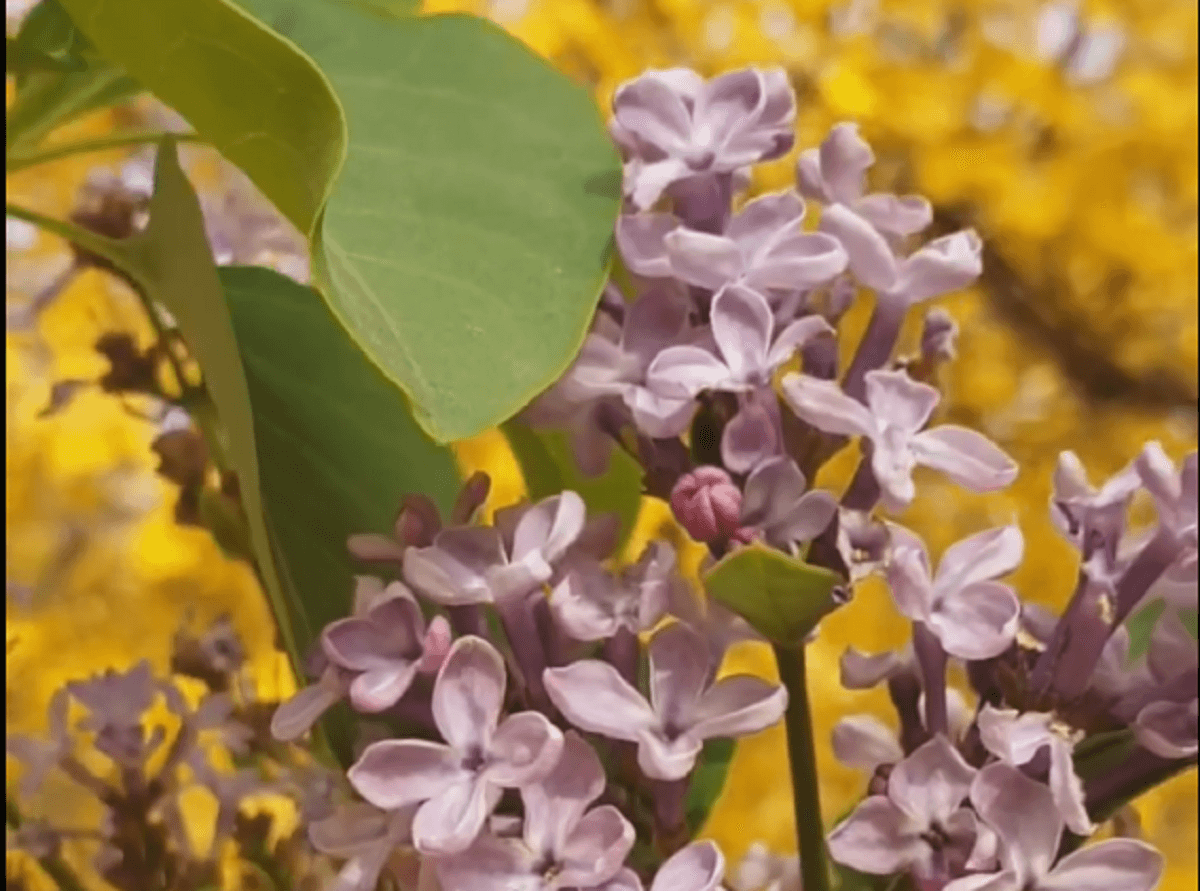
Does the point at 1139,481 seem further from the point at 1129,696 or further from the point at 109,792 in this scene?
the point at 109,792

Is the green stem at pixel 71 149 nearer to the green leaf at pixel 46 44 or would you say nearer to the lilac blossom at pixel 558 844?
the green leaf at pixel 46 44

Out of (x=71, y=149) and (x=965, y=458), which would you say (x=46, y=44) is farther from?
(x=965, y=458)

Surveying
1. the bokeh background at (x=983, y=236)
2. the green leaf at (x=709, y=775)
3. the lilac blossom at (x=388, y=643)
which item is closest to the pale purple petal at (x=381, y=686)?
the lilac blossom at (x=388, y=643)

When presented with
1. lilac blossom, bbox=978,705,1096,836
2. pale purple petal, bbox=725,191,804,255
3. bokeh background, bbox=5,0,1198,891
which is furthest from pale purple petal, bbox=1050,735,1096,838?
bokeh background, bbox=5,0,1198,891

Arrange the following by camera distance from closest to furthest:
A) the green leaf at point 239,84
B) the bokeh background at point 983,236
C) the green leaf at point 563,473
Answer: the green leaf at point 239,84
the green leaf at point 563,473
the bokeh background at point 983,236

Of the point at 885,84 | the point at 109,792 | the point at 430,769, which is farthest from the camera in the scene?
the point at 885,84

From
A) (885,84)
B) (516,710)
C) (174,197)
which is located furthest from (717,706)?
(885,84)
